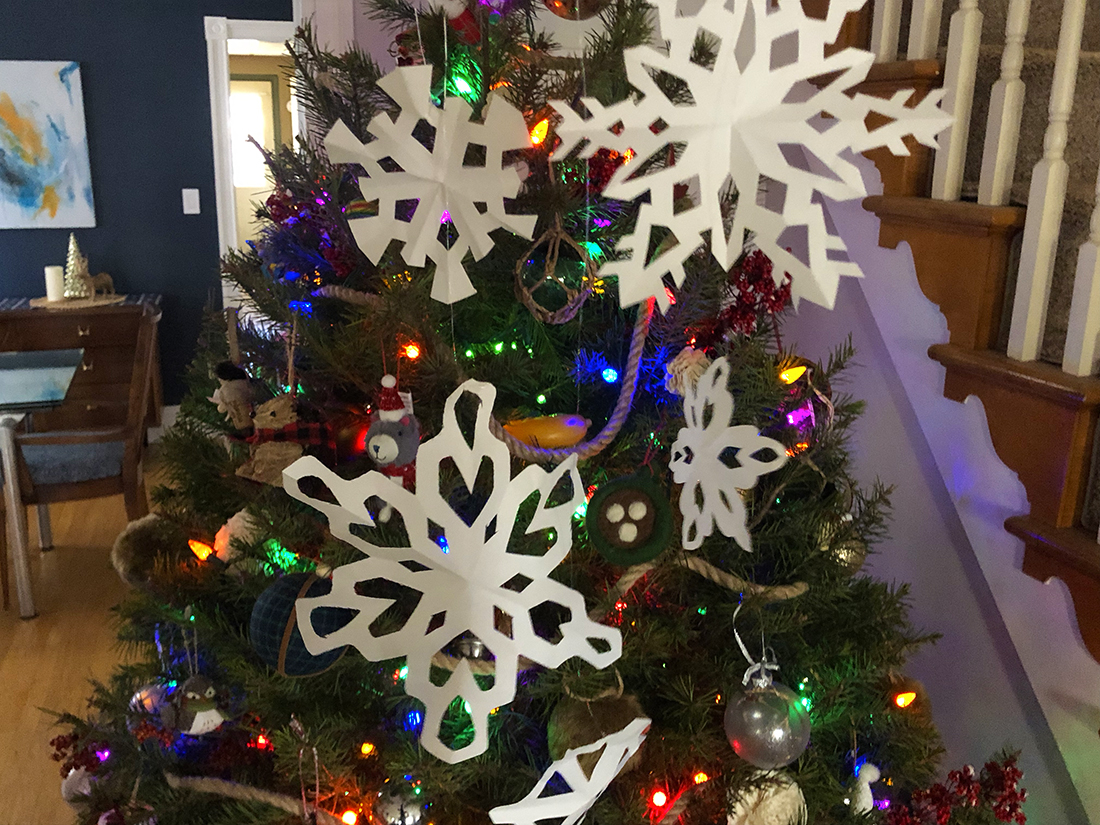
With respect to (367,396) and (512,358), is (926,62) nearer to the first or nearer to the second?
(512,358)

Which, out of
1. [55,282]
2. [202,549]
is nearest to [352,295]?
[202,549]

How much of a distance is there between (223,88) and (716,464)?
345cm

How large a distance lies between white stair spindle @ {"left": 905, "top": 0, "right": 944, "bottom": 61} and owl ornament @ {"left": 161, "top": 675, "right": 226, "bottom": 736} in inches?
45.8

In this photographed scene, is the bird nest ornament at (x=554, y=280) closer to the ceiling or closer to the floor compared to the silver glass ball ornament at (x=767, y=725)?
closer to the ceiling

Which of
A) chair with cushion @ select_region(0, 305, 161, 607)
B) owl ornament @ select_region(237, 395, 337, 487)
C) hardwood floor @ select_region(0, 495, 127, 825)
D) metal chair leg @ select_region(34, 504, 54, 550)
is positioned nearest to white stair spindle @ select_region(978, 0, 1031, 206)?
owl ornament @ select_region(237, 395, 337, 487)

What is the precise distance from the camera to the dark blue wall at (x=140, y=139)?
3.39 metres

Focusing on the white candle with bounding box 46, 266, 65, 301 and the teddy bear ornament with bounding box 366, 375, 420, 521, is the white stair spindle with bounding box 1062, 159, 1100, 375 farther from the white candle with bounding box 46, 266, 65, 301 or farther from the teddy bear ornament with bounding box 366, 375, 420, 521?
the white candle with bounding box 46, 266, 65, 301

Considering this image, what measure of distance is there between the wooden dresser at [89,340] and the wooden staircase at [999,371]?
292cm

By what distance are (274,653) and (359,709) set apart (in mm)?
196

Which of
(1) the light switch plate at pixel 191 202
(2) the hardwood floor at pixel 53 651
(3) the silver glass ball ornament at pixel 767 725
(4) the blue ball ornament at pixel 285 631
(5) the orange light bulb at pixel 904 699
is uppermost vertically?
(1) the light switch plate at pixel 191 202

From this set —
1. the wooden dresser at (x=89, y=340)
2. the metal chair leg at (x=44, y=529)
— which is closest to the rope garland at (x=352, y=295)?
the metal chair leg at (x=44, y=529)

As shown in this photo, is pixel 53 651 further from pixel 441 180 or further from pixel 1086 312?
pixel 1086 312

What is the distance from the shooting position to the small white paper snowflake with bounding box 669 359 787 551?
68 cm

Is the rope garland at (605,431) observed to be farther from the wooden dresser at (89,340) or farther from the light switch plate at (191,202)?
the light switch plate at (191,202)
